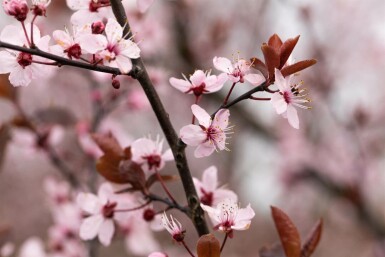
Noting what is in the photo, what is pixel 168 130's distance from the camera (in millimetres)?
970

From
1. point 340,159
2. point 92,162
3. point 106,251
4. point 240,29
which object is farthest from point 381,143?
point 106,251

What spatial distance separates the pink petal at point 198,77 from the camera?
3.22 ft

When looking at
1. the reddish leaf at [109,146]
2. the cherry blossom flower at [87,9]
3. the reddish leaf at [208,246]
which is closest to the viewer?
the reddish leaf at [208,246]

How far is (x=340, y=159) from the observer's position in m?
4.59

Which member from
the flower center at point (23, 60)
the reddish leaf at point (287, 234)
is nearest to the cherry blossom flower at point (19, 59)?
the flower center at point (23, 60)

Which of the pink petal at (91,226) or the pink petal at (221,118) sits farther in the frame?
the pink petal at (91,226)

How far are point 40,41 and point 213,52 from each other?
123 inches

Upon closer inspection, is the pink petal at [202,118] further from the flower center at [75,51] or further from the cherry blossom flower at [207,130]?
the flower center at [75,51]

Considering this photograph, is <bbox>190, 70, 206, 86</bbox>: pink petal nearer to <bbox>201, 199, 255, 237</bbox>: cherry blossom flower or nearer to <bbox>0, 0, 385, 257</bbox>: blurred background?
<bbox>201, 199, 255, 237</bbox>: cherry blossom flower

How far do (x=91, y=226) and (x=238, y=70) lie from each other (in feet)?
1.54

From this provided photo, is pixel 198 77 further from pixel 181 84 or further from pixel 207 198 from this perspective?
pixel 207 198

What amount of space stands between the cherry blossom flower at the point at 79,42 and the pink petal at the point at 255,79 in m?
0.25

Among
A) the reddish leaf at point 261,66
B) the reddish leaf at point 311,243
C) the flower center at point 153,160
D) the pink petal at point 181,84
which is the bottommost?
the reddish leaf at point 311,243

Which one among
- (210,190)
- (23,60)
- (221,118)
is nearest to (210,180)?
(210,190)
